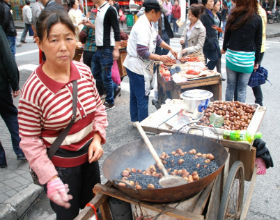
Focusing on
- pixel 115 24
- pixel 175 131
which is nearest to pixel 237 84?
pixel 115 24

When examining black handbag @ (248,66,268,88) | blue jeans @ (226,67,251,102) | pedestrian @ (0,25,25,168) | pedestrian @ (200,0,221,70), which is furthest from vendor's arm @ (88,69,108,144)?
pedestrian @ (200,0,221,70)

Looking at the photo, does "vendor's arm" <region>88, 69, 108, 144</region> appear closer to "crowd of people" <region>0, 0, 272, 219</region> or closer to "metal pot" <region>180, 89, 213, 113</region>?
"crowd of people" <region>0, 0, 272, 219</region>

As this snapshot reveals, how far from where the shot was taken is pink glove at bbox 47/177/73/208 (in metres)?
1.55

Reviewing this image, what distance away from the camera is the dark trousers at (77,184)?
1.92m

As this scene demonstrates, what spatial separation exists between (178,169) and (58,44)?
3.89 feet

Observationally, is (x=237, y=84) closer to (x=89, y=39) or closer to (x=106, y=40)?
(x=106, y=40)

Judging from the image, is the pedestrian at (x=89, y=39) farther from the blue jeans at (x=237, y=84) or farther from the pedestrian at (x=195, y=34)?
the blue jeans at (x=237, y=84)

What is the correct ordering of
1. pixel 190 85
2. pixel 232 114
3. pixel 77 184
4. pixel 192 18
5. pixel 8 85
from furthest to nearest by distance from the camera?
1. pixel 192 18
2. pixel 190 85
3. pixel 8 85
4. pixel 232 114
5. pixel 77 184

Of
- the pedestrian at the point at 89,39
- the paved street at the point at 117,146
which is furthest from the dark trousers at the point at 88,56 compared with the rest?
the paved street at the point at 117,146

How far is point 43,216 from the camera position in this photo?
3.04 meters

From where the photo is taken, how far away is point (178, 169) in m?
2.07

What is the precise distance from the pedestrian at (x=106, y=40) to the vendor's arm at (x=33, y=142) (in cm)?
366

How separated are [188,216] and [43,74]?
1195 mm

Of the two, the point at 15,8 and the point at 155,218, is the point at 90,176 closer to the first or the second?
the point at 155,218
